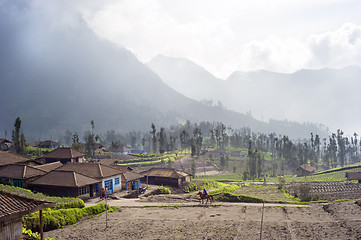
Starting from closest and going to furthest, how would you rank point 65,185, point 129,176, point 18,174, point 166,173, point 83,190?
point 65,185 < point 83,190 < point 18,174 < point 129,176 < point 166,173

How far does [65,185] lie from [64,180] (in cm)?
158

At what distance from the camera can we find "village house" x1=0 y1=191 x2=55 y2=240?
46.1 feet

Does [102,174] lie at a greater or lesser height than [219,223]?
greater

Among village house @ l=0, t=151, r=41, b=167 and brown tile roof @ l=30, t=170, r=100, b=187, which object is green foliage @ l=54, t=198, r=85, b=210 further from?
village house @ l=0, t=151, r=41, b=167

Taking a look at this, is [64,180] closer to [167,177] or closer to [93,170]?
[93,170]

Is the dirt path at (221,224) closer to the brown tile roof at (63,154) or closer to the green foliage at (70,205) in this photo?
the green foliage at (70,205)

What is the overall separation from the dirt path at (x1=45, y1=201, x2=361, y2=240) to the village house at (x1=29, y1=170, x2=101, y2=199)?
343 inches

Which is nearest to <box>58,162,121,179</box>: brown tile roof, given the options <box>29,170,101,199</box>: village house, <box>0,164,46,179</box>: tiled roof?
<box>29,170,101,199</box>: village house

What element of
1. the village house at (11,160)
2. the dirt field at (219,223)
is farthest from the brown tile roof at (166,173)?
the village house at (11,160)

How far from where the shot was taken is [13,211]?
14.2 m

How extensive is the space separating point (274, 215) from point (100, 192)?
2821 cm

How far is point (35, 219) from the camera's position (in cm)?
2883

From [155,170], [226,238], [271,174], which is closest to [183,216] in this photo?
[226,238]

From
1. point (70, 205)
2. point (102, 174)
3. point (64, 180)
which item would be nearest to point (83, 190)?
point (64, 180)
